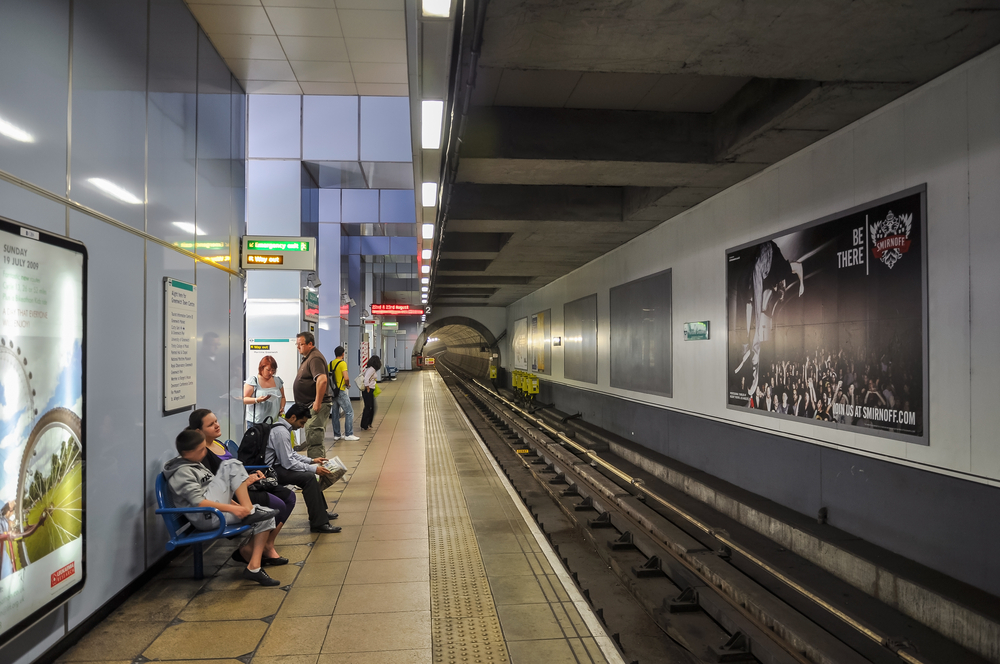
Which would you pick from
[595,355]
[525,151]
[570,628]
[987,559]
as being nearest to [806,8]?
[525,151]

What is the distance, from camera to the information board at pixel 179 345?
4.48 metres

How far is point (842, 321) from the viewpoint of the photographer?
17.0ft

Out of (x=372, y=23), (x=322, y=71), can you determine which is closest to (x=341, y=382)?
(x=322, y=71)

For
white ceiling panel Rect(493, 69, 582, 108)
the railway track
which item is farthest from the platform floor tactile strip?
white ceiling panel Rect(493, 69, 582, 108)

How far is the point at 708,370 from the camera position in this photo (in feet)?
25.5

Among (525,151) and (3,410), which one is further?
(525,151)

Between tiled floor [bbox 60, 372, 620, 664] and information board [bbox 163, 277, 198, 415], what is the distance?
1.34 meters

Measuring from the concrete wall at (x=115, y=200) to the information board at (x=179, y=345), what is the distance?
0.09 m

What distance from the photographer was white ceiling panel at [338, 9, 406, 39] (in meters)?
5.74

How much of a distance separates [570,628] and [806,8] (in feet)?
12.8

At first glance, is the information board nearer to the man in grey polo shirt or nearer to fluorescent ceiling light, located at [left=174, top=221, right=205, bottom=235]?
fluorescent ceiling light, located at [left=174, top=221, right=205, bottom=235]

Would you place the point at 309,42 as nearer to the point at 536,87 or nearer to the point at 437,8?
the point at 536,87

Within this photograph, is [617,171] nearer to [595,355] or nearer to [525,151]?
[525,151]

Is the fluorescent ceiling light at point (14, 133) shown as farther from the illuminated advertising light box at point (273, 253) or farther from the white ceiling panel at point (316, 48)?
the white ceiling panel at point (316, 48)
